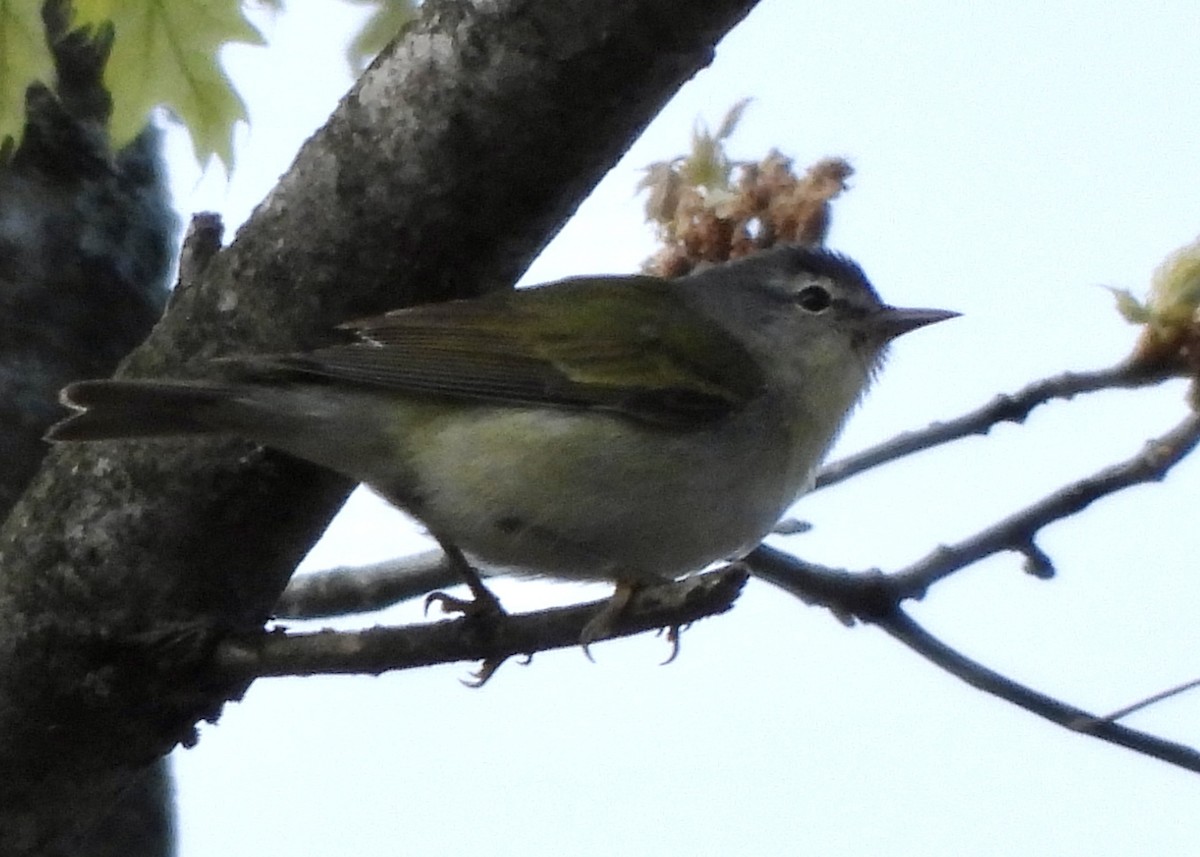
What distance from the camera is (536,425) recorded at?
3.00 m

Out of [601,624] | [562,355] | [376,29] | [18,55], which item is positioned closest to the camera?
[601,624]

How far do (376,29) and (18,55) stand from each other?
922 mm

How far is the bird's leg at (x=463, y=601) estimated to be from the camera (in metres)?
2.76

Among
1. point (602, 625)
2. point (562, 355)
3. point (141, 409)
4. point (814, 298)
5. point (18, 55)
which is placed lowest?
point (602, 625)

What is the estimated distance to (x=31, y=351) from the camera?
321 centimetres

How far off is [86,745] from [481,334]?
3.44 ft

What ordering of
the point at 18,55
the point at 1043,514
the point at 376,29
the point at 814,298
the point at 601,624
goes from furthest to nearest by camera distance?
the point at 814,298, the point at 376,29, the point at 18,55, the point at 1043,514, the point at 601,624

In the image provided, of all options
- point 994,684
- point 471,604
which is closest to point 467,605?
point 471,604

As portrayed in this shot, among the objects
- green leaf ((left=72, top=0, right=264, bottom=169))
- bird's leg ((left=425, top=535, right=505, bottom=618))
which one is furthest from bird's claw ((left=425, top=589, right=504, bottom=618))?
green leaf ((left=72, top=0, right=264, bottom=169))

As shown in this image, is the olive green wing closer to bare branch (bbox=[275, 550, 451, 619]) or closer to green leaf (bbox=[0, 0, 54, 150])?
bare branch (bbox=[275, 550, 451, 619])

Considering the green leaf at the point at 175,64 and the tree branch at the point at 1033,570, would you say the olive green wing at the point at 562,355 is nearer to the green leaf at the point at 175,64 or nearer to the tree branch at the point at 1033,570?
the green leaf at the point at 175,64

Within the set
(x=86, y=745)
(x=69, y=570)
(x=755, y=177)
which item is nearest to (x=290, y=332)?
(x=69, y=570)

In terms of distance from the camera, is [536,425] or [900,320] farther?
[900,320]

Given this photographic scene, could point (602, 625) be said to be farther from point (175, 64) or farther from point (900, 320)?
point (900, 320)
